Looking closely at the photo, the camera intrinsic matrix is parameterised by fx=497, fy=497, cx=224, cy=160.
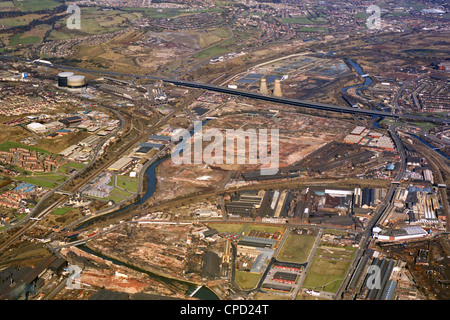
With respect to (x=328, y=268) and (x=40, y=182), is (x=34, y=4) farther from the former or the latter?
(x=328, y=268)

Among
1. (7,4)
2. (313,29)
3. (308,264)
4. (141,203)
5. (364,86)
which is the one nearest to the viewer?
(308,264)

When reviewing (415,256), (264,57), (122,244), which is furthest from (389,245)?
(264,57)

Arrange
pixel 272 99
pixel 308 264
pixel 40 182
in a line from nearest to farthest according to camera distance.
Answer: pixel 308 264, pixel 40 182, pixel 272 99

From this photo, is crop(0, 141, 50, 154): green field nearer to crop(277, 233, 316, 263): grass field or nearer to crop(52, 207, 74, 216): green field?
crop(52, 207, 74, 216): green field

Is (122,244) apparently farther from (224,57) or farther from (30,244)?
(224,57)

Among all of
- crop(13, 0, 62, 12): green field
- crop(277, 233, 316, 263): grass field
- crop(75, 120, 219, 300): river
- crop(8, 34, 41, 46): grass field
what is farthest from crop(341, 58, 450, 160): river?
crop(13, 0, 62, 12): green field

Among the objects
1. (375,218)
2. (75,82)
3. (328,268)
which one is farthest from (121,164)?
(75,82)
